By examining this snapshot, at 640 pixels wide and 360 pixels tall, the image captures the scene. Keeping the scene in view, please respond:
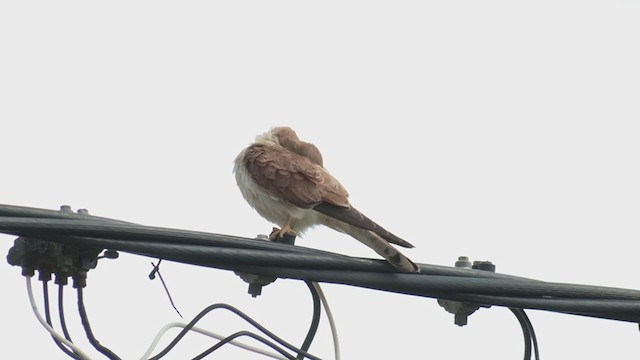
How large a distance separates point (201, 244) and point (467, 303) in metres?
1.29

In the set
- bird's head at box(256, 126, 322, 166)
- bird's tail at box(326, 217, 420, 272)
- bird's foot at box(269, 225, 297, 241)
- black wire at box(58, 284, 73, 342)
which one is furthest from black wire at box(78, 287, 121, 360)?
bird's head at box(256, 126, 322, 166)

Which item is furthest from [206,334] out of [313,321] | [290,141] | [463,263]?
[290,141]

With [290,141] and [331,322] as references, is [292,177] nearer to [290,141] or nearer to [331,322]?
[290,141]

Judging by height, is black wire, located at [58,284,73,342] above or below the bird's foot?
below

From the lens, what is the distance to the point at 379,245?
5.01 m

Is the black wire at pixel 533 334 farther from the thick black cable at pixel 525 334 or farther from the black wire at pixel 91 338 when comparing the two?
the black wire at pixel 91 338

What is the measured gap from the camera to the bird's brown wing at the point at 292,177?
5723 mm

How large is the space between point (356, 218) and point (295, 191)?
31.9 inches

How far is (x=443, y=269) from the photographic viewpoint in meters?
4.41

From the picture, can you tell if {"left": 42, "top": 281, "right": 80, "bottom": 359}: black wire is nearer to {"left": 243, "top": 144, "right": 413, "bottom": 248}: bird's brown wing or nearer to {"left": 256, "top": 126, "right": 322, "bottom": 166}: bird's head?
{"left": 243, "top": 144, "right": 413, "bottom": 248}: bird's brown wing

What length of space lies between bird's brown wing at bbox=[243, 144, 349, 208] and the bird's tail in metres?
0.18

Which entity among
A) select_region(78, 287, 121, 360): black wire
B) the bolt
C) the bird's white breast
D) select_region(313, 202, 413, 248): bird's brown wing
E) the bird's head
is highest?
the bird's head

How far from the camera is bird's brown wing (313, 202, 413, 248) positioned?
4898 millimetres

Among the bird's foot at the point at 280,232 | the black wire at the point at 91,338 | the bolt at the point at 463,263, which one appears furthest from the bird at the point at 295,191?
the black wire at the point at 91,338
